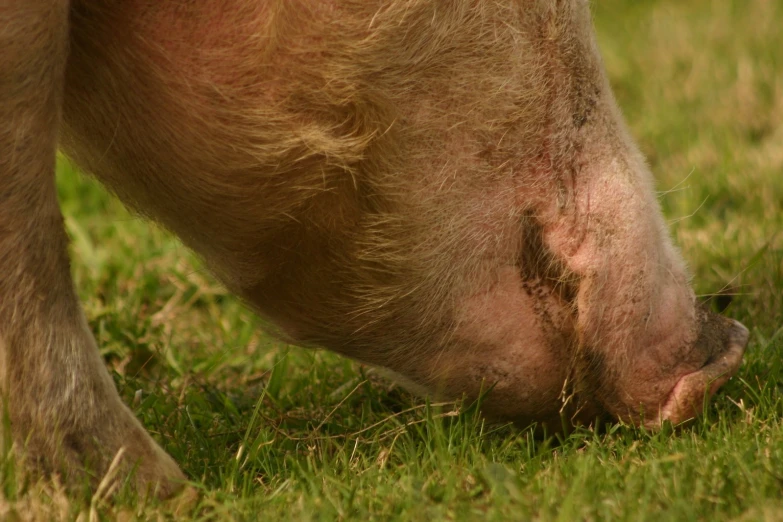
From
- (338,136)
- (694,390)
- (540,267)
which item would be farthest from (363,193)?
(694,390)

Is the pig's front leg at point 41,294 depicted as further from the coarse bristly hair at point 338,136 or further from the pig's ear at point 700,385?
the pig's ear at point 700,385

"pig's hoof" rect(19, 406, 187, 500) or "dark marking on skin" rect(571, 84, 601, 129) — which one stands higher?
"dark marking on skin" rect(571, 84, 601, 129)

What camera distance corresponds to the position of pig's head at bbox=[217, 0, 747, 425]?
6.65ft

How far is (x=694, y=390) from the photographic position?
2.31 metres

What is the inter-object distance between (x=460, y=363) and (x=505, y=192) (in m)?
0.37

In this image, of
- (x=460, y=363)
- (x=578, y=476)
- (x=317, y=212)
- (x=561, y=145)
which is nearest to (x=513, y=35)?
(x=561, y=145)

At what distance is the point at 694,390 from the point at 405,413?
0.63 m

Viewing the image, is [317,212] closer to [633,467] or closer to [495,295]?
[495,295]

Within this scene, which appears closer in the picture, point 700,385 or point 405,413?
point 700,385

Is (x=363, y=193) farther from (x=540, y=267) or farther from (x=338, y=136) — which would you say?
(x=540, y=267)

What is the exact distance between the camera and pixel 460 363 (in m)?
2.29

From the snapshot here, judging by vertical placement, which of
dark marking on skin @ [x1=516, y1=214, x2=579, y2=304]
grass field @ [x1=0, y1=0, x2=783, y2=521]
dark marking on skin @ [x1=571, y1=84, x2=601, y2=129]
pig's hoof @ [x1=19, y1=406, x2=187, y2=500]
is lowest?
grass field @ [x1=0, y1=0, x2=783, y2=521]

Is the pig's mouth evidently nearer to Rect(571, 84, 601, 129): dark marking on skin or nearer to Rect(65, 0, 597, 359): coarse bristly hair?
Rect(65, 0, 597, 359): coarse bristly hair

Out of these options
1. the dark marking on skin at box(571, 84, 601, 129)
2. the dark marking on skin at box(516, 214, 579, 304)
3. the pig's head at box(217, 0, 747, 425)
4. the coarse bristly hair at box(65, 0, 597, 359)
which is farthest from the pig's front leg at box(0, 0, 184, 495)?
the dark marking on skin at box(571, 84, 601, 129)
